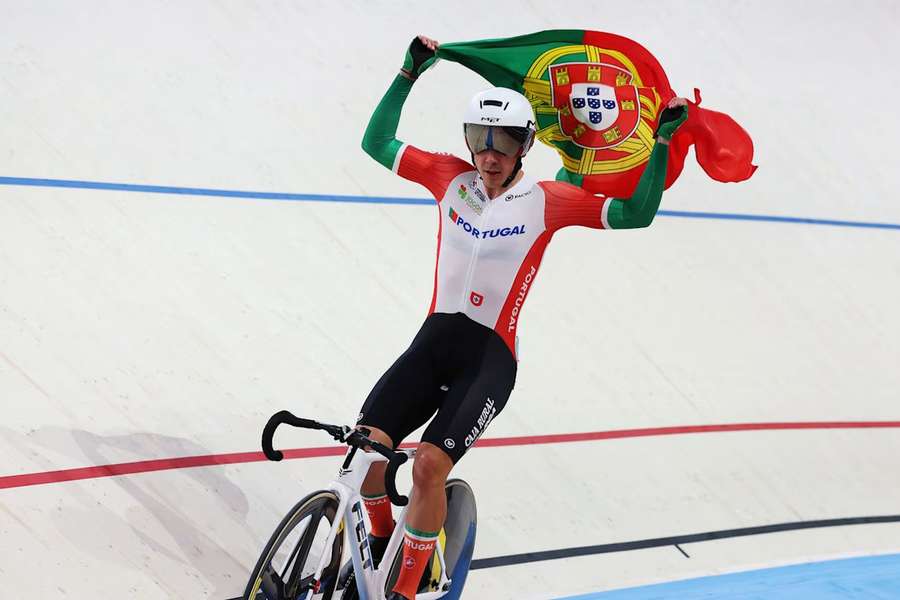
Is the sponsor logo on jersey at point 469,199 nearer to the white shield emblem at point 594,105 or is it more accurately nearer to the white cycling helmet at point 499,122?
the white cycling helmet at point 499,122

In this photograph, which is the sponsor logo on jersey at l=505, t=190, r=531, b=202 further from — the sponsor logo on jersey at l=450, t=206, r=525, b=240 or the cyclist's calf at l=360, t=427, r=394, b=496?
the cyclist's calf at l=360, t=427, r=394, b=496

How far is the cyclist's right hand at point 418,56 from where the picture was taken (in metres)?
2.59

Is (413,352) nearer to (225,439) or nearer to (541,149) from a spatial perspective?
(225,439)

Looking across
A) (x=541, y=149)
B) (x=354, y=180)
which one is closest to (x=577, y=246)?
(x=541, y=149)

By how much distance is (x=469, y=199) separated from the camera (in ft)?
8.63

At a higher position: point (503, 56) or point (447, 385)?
point (503, 56)

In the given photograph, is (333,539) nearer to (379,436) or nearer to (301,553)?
(301,553)

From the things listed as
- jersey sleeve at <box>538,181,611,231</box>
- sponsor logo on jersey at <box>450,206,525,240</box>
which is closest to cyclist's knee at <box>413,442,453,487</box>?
sponsor logo on jersey at <box>450,206,525,240</box>

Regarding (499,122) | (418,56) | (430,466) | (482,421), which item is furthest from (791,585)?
(418,56)

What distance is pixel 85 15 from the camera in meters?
4.59

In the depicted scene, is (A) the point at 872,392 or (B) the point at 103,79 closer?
(B) the point at 103,79

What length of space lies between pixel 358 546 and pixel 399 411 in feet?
1.19

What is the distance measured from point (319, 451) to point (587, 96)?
1.59 metres

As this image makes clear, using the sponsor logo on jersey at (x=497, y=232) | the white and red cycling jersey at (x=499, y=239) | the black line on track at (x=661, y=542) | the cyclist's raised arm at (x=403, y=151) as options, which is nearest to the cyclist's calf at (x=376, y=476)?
the white and red cycling jersey at (x=499, y=239)
